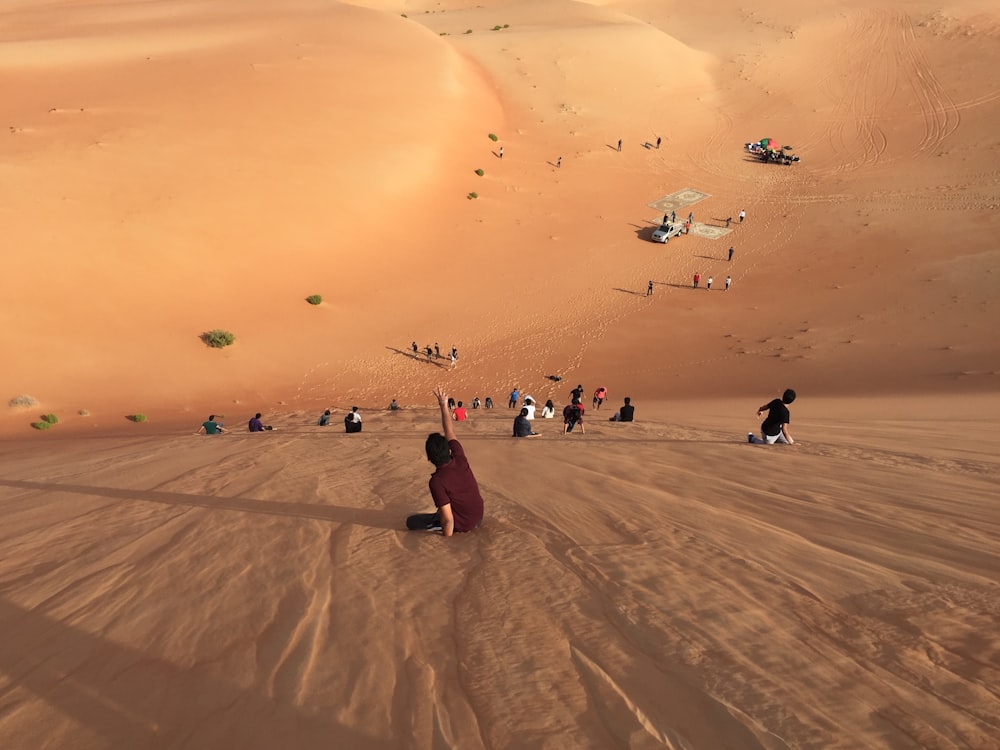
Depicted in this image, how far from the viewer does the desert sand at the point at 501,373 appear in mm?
3787

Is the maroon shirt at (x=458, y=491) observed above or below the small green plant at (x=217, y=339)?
below

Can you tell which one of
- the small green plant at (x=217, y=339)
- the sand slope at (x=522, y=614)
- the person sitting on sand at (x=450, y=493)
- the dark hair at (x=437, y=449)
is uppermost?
the small green plant at (x=217, y=339)

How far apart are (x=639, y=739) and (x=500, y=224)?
3365 cm

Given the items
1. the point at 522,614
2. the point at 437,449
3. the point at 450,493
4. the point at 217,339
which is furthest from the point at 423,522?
the point at 217,339

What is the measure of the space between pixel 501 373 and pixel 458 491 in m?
19.2

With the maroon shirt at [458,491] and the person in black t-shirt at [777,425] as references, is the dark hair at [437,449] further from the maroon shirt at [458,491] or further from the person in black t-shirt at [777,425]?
the person in black t-shirt at [777,425]

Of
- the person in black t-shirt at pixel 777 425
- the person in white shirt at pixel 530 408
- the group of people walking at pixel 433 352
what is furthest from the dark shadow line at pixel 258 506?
the group of people walking at pixel 433 352

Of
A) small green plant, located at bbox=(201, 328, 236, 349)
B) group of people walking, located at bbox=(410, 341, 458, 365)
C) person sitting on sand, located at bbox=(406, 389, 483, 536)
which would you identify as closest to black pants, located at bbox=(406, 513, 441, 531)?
person sitting on sand, located at bbox=(406, 389, 483, 536)

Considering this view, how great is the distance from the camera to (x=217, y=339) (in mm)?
24312

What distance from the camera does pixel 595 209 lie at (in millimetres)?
37531

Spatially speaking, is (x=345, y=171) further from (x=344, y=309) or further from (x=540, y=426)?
(x=540, y=426)

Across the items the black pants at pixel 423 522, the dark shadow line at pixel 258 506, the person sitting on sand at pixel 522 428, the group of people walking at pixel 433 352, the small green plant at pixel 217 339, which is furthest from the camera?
the group of people walking at pixel 433 352

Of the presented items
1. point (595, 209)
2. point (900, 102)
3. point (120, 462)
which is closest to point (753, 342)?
point (595, 209)

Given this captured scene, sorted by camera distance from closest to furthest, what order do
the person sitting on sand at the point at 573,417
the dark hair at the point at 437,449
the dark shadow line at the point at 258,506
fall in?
the dark hair at the point at 437,449 < the dark shadow line at the point at 258,506 < the person sitting on sand at the point at 573,417
